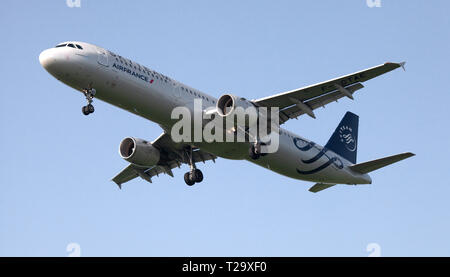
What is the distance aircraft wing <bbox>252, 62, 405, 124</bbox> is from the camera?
3472cm

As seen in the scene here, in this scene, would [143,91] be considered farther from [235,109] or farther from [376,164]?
[376,164]

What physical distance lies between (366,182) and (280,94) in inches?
364

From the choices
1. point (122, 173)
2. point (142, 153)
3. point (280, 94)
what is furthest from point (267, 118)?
point (122, 173)

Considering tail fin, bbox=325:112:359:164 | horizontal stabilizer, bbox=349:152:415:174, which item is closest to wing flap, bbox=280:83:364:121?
horizontal stabilizer, bbox=349:152:415:174

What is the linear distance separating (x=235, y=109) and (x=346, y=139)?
11404 millimetres

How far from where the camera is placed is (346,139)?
43.8m

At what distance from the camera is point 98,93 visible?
110 feet

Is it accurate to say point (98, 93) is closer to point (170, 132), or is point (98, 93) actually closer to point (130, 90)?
point (130, 90)

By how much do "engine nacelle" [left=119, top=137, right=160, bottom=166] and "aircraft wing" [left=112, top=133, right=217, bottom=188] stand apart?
2.06 ft

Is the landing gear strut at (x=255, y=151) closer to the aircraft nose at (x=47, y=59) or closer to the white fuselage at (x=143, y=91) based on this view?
the white fuselage at (x=143, y=91)

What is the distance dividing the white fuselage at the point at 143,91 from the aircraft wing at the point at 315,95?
2009mm

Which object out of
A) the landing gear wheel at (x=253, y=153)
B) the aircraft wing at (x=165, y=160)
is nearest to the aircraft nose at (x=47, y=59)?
the aircraft wing at (x=165, y=160)

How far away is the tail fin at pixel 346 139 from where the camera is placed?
141 feet

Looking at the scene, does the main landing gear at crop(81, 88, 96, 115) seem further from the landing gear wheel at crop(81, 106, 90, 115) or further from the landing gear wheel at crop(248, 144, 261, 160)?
the landing gear wheel at crop(248, 144, 261, 160)
